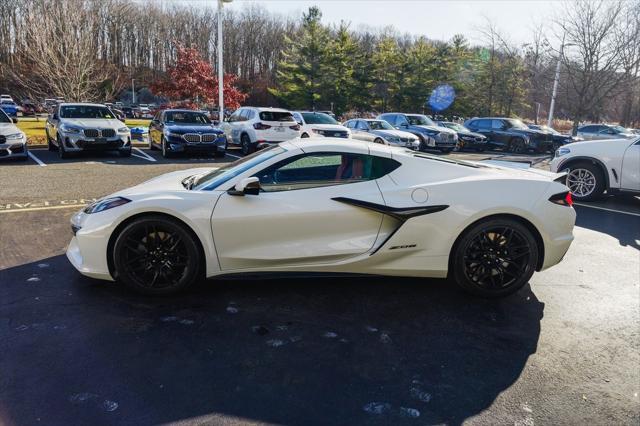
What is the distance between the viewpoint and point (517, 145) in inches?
812

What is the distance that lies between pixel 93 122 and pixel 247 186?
1093cm

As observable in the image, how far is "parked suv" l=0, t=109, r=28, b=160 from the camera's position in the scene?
10.9 m

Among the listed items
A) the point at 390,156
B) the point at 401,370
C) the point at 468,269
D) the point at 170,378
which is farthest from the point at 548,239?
the point at 170,378

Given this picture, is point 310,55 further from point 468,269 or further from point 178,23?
point 178,23

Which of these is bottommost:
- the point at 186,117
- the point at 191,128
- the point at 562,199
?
the point at 562,199

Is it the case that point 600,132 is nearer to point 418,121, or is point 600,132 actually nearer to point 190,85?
point 418,121

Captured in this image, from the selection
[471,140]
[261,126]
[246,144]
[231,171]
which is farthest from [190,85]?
[231,171]

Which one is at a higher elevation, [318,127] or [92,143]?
[318,127]

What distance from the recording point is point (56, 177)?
9.39 m

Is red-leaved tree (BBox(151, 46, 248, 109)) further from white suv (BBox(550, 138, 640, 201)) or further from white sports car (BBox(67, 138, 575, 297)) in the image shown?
white sports car (BBox(67, 138, 575, 297))

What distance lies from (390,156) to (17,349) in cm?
310

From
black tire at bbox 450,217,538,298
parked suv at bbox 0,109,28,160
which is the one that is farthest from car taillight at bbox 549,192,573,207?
parked suv at bbox 0,109,28,160

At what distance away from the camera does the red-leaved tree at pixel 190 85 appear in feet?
83.3

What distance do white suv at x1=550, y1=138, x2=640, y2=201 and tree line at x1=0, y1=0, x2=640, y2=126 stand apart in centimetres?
1256
